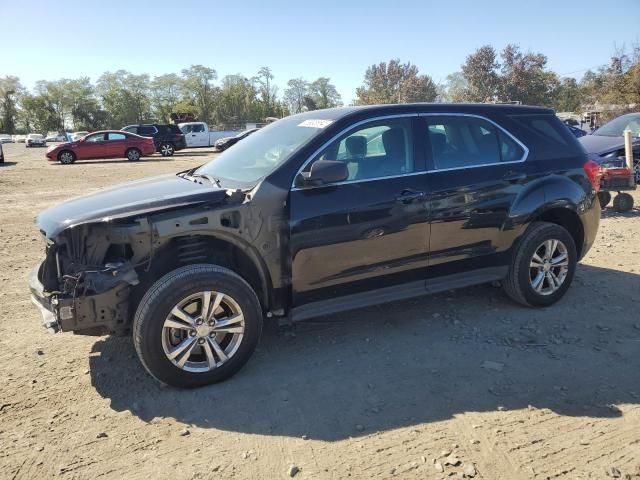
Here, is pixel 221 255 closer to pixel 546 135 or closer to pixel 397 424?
pixel 397 424

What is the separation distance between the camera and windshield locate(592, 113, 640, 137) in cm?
1095

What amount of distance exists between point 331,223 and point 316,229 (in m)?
0.13

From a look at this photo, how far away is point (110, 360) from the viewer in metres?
3.84

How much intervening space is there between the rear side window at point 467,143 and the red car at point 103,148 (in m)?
23.9

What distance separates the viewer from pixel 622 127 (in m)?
11.2

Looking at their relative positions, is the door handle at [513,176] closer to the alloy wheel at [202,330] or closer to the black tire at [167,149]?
the alloy wheel at [202,330]

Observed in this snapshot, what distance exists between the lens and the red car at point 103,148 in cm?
2408

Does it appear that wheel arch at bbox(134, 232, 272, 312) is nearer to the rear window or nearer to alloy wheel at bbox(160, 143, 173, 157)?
the rear window

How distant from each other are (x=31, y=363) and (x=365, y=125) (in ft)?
10.5

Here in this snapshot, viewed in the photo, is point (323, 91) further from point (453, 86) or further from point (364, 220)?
point (364, 220)

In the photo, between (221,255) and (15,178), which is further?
(15,178)

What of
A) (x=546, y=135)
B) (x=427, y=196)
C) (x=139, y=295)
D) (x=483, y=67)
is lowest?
(x=139, y=295)

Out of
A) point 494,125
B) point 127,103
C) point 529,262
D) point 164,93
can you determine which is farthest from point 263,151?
point 164,93

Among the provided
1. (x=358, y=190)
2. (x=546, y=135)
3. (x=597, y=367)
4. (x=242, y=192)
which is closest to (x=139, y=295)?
(x=242, y=192)
